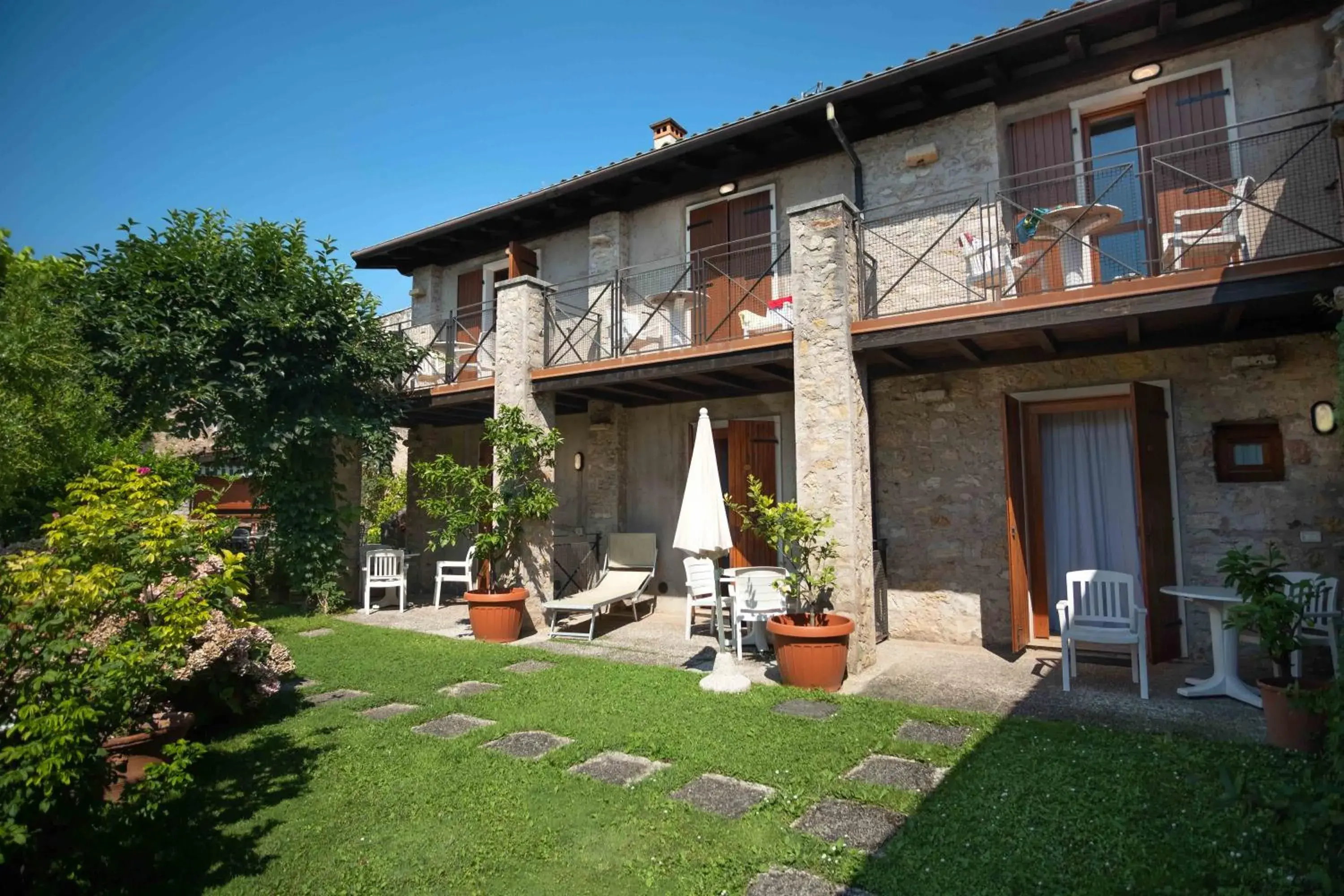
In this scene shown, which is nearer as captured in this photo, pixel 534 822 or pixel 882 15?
pixel 534 822

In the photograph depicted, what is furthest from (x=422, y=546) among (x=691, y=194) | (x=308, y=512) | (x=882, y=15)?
(x=882, y=15)

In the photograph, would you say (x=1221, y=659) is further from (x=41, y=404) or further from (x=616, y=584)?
(x=41, y=404)

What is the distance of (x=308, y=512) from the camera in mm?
9406

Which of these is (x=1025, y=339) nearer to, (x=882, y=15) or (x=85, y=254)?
(x=882, y=15)

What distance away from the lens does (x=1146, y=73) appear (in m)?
6.46

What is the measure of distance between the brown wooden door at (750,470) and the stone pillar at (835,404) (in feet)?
7.55

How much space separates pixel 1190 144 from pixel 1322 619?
4230 millimetres

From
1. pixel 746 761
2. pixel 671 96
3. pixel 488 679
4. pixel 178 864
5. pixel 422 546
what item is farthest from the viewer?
pixel 422 546

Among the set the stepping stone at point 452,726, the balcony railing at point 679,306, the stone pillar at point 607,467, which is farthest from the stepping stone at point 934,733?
the stone pillar at point 607,467

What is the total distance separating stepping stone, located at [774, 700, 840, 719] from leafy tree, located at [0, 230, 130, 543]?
4.91 metres

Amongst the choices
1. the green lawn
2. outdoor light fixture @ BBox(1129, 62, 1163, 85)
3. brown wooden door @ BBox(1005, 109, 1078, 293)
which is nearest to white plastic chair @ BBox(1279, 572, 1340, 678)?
the green lawn

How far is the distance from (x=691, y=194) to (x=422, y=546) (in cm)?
738

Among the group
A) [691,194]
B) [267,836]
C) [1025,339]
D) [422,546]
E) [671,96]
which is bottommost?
[267,836]

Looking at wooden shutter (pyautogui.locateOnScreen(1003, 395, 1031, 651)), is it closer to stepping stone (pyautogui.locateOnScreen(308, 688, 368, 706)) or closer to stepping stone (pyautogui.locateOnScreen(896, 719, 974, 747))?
stepping stone (pyautogui.locateOnScreen(896, 719, 974, 747))
